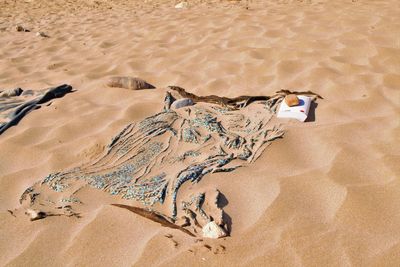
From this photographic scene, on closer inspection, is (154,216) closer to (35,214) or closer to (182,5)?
(35,214)

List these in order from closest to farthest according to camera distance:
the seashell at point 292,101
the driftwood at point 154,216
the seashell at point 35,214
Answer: the driftwood at point 154,216
the seashell at point 35,214
the seashell at point 292,101

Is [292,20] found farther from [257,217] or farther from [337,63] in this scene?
[257,217]

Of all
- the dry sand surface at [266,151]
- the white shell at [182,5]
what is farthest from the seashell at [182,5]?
the dry sand surface at [266,151]

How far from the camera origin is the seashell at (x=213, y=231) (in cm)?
157

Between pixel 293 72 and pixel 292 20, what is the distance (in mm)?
1775

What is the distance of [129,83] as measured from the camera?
3.21 meters

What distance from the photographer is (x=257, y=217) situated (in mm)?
1665

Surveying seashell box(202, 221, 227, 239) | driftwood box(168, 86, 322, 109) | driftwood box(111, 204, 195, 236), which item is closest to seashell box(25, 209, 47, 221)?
driftwood box(111, 204, 195, 236)

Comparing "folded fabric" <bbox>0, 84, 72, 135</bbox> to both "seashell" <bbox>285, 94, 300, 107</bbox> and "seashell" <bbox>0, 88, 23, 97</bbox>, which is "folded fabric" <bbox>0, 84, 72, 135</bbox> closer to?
"seashell" <bbox>0, 88, 23, 97</bbox>

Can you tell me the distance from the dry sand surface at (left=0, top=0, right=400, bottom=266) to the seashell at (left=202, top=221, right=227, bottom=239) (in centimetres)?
3

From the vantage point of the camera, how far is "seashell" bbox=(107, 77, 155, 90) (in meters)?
3.20

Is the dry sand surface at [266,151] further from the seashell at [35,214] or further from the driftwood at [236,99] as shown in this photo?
the driftwood at [236,99]

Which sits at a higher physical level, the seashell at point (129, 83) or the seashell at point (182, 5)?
the seashell at point (129, 83)

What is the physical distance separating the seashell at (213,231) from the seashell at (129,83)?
1829 mm
